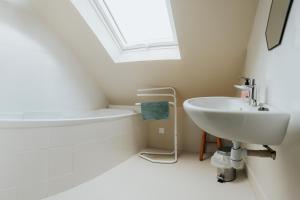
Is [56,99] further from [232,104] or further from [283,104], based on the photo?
[283,104]

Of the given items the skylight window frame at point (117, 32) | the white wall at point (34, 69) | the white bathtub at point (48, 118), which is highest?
the skylight window frame at point (117, 32)

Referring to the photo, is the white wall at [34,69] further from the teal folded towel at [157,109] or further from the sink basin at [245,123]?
the sink basin at [245,123]

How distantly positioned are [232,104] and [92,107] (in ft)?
7.01

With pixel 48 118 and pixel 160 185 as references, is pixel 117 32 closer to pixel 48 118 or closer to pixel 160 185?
pixel 48 118

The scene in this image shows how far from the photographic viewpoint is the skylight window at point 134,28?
245 cm

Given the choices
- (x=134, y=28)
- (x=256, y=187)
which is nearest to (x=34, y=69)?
(x=134, y=28)

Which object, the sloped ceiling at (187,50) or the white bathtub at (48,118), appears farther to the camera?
the sloped ceiling at (187,50)

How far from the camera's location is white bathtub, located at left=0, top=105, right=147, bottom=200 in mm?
1500

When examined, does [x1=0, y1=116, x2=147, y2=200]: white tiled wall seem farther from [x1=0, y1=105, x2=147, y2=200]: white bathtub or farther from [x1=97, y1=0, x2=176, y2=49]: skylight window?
[x1=97, y1=0, x2=176, y2=49]: skylight window

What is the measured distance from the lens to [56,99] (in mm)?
2535

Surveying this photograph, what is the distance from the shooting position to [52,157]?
175cm

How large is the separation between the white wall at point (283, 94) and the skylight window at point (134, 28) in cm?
107

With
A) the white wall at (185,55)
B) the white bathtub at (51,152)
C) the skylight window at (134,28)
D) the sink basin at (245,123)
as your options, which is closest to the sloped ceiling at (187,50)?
the white wall at (185,55)

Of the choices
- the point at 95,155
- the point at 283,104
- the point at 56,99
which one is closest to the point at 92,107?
the point at 56,99
